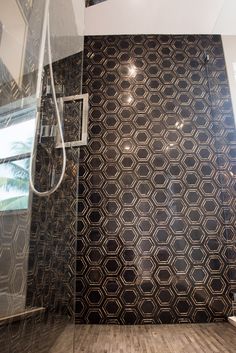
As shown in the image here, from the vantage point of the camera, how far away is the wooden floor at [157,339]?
189 centimetres

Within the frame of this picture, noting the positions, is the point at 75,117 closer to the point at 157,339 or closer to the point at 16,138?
the point at 16,138

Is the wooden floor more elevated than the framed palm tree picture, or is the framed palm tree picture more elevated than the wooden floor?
the framed palm tree picture

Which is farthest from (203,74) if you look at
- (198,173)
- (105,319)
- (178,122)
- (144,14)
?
(105,319)

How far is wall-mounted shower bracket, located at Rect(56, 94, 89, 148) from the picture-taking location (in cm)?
191

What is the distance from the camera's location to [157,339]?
212 cm

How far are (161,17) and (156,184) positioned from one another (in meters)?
1.93

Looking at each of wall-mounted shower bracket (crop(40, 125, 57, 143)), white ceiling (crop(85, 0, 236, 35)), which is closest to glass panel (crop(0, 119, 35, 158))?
wall-mounted shower bracket (crop(40, 125, 57, 143))

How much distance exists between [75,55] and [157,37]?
1.54m

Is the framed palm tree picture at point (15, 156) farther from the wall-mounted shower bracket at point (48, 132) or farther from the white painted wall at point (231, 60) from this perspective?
the white painted wall at point (231, 60)

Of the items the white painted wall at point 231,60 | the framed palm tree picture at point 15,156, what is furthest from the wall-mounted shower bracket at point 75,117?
the white painted wall at point 231,60

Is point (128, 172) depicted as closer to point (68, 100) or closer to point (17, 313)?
point (68, 100)

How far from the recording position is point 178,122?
10.3 ft

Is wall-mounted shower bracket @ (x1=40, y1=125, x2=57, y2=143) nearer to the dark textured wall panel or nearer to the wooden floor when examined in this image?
the dark textured wall panel

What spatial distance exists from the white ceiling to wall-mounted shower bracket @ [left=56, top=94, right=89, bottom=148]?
5.48 ft
